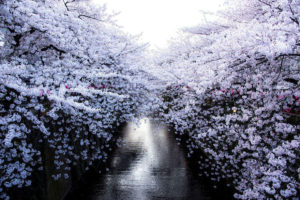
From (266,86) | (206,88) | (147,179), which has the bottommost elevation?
(147,179)

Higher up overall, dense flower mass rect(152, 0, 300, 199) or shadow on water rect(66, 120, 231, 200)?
dense flower mass rect(152, 0, 300, 199)

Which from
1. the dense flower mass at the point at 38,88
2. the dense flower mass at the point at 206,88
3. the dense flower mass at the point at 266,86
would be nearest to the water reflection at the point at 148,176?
the dense flower mass at the point at 206,88

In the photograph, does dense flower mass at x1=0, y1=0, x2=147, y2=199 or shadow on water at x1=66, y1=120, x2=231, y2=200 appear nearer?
dense flower mass at x1=0, y1=0, x2=147, y2=199

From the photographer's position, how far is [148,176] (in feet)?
24.6

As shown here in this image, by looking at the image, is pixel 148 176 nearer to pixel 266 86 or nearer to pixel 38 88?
pixel 266 86

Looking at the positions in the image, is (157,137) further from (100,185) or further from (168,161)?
(100,185)

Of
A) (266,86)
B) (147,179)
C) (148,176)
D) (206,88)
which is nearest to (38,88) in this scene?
(206,88)

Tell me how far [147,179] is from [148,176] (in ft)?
0.84

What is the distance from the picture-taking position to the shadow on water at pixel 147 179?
20.5 ft

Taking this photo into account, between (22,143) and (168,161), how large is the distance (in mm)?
6486

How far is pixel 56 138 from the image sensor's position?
5.13m

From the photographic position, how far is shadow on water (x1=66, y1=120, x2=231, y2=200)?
6234 millimetres

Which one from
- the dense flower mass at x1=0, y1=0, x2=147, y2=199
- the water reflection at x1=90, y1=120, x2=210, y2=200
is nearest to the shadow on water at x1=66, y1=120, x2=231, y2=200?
the water reflection at x1=90, y1=120, x2=210, y2=200

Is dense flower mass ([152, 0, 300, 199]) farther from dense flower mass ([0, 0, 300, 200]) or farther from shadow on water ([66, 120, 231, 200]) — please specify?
shadow on water ([66, 120, 231, 200])
